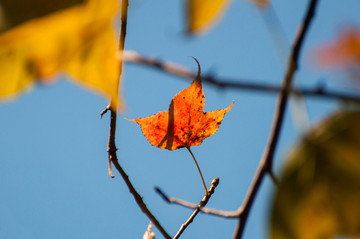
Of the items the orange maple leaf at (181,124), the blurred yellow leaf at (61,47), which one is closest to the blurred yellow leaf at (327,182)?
the blurred yellow leaf at (61,47)

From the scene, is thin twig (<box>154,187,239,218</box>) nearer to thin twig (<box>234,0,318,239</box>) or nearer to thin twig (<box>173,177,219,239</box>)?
thin twig (<box>234,0,318,239</box>)

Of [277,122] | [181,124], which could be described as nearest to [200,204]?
[181,124]

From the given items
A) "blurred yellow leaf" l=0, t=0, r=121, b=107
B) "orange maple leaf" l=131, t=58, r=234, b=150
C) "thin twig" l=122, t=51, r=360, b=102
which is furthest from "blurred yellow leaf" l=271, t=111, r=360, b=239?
"orange maple leaf" l=131, t=58, r=234, b=150

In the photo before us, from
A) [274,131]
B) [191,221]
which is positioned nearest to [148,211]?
[191,221]

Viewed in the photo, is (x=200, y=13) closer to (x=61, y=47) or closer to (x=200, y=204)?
(x=61, y=47)

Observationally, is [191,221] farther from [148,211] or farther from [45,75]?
[45,75]
